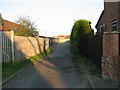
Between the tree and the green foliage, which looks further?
the tree

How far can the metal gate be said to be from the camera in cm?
1006

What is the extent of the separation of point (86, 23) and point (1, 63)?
349 inches

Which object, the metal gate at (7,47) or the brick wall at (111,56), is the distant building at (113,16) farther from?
the metal gate at (7,47)

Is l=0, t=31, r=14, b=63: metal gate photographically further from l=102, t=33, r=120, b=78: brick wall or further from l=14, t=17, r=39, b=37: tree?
l=14, t=17, r=39, b=37: tree

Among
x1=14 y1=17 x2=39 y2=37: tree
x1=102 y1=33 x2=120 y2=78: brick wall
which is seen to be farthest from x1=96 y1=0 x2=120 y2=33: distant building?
x1=14 y1=17 x2=39 y2=37: tree

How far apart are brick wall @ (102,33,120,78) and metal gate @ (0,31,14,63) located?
615 centimetres

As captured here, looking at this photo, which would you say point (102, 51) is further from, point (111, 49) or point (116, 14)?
point (116, 14)

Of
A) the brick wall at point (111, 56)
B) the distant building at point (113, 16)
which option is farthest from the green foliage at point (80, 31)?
the brick wall at point (111, 56)

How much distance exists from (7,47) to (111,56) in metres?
6.65

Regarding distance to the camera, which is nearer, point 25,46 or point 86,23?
point 25,46

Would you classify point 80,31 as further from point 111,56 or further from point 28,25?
point 28,25

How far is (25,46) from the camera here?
→ 1391 centimetres

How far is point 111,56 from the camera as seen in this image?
6848 mm

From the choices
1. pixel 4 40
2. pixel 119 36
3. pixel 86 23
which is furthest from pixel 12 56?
pixel 86 23
